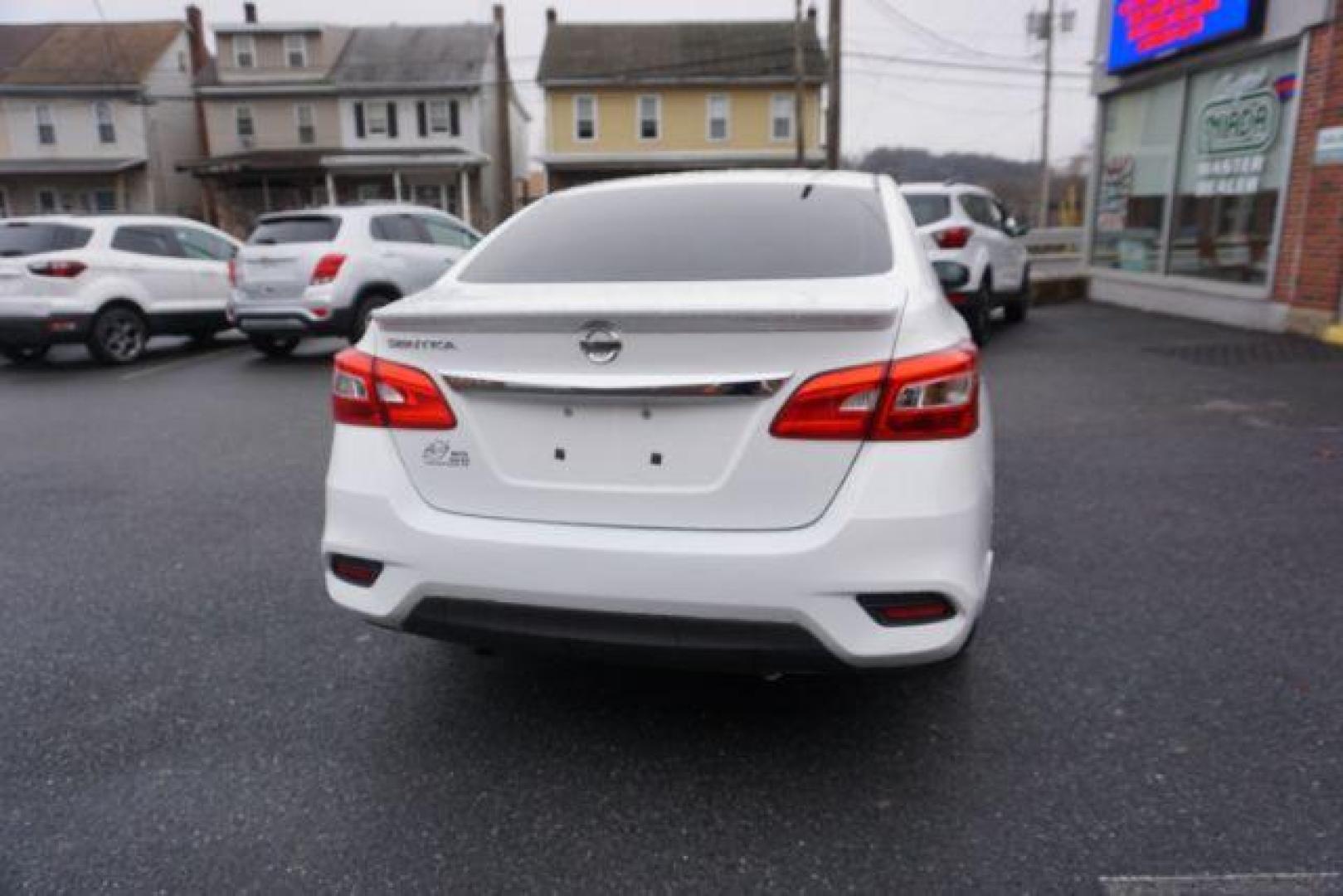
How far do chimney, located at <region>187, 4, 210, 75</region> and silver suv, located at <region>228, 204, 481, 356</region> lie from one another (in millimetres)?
34038

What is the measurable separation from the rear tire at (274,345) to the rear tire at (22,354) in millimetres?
2380

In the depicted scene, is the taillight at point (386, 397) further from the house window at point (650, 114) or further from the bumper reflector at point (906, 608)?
the house window at point (650, 114)

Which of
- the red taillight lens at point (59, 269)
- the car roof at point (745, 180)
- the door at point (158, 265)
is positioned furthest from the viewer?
the door at point (158, 265)

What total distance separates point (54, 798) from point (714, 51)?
120ft

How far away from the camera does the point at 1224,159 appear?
11750 millimetres

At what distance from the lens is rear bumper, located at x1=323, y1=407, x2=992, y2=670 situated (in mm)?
2332

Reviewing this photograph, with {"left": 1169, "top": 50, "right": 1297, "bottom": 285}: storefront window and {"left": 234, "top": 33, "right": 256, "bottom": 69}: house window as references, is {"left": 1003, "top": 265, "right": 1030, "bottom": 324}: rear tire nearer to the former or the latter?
{"left": 1169, "top": 50, "right": 1297, "bottom": 285}: storefront window

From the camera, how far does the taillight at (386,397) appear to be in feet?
8.54

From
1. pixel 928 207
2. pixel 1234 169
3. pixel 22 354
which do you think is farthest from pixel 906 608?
pixel 22 354

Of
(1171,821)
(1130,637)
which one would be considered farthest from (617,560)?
(1130,637)

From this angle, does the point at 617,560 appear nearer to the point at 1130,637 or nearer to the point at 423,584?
the point at 423,584

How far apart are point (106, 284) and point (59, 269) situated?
1.59 ft

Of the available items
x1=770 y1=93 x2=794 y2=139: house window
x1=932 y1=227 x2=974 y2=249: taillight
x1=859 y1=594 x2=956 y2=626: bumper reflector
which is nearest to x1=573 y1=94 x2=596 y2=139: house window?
x1=770 y1=93 x2=794 y2=139: house window

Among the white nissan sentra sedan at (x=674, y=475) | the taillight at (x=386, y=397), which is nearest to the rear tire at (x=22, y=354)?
the taillight at (x=386, y=397)
